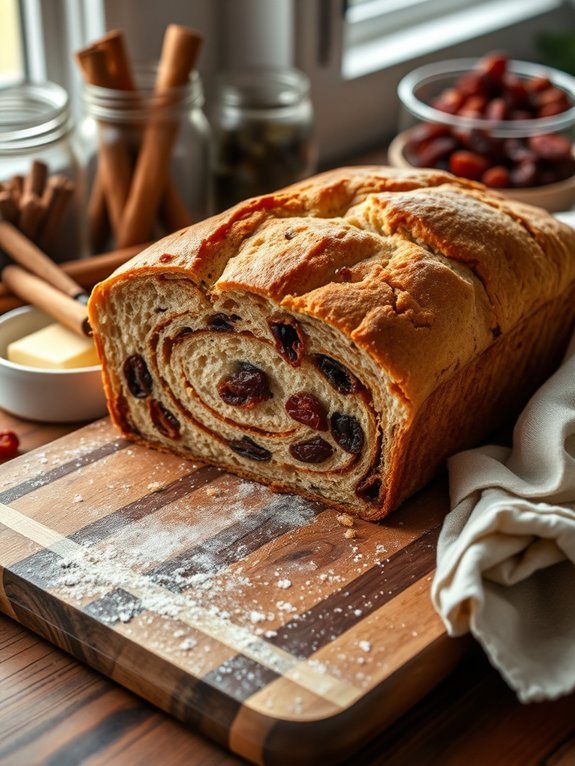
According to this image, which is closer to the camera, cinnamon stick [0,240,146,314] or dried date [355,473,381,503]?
dried date [355,473,381,503]

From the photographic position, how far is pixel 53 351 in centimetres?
203

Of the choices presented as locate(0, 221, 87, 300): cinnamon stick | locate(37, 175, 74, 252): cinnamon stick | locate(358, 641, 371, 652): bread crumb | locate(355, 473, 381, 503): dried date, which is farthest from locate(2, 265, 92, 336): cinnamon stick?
locate(358, 641, 371, 652): bread crumb

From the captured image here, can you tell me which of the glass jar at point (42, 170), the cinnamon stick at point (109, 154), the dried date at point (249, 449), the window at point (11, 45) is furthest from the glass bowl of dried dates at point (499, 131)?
the dried date at point (249, 449)

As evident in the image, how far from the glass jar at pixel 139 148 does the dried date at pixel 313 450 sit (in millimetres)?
806

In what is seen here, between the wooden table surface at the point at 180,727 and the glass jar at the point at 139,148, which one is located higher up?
the glass jar at the point at 139,148

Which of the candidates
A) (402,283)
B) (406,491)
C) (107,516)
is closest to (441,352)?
(402,283)

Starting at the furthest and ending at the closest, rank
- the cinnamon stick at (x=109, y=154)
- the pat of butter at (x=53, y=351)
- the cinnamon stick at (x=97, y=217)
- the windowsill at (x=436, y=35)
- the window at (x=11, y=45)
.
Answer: the windowsill at (x=436, y=35), the window at (x=11, y=45), the cinnamon stick at (x=97, y=217), the cinnamon stick at (x=109, y=154), the pat of butter at (x=53, y=351)

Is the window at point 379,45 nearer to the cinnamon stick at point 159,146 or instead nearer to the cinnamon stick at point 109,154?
the cinnamon stick at point 159,146

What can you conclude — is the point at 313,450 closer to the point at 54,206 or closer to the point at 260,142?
the point at 54,206

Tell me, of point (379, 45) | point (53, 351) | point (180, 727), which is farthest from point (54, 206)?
point (379, 45)

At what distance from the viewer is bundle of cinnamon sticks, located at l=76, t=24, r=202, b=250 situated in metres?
2.29

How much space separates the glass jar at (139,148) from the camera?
91.0 inches

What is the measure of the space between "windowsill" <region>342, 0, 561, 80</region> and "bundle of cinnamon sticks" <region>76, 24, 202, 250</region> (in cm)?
81

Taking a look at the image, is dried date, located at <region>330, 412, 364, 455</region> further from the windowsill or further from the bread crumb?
the windowsill
